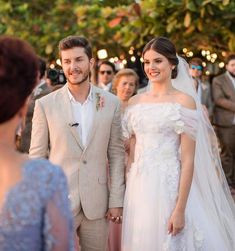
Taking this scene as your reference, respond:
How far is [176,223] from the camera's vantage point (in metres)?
4.22

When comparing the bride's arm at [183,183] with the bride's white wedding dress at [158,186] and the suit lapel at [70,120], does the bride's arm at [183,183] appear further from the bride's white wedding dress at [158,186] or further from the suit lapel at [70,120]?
the suit lapel at [70,120]

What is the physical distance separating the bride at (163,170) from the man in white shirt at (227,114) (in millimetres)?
4808

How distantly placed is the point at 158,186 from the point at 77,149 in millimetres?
681

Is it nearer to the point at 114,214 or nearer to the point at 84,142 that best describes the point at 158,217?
the point at 114,214

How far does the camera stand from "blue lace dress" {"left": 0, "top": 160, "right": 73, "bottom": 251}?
2059mm

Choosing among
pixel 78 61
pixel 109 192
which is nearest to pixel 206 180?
pixel 109 192

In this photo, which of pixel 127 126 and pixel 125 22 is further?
pixel 125 22

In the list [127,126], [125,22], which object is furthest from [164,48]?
[125,22]

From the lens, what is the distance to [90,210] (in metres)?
4.09

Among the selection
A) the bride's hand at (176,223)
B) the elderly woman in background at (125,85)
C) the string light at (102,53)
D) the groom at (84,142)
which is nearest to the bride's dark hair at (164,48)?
the groom at (84,142)

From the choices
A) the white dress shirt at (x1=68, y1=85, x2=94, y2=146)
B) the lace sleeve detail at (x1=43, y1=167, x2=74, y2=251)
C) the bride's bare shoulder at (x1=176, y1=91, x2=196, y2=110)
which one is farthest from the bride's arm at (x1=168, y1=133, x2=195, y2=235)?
the lace sleeve detail at (x1=43, y1=167, x2=74, y2=251)

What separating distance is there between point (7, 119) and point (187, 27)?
24.1 ft

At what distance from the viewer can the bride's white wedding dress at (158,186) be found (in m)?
4.30

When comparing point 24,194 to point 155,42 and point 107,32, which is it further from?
point 107,32
